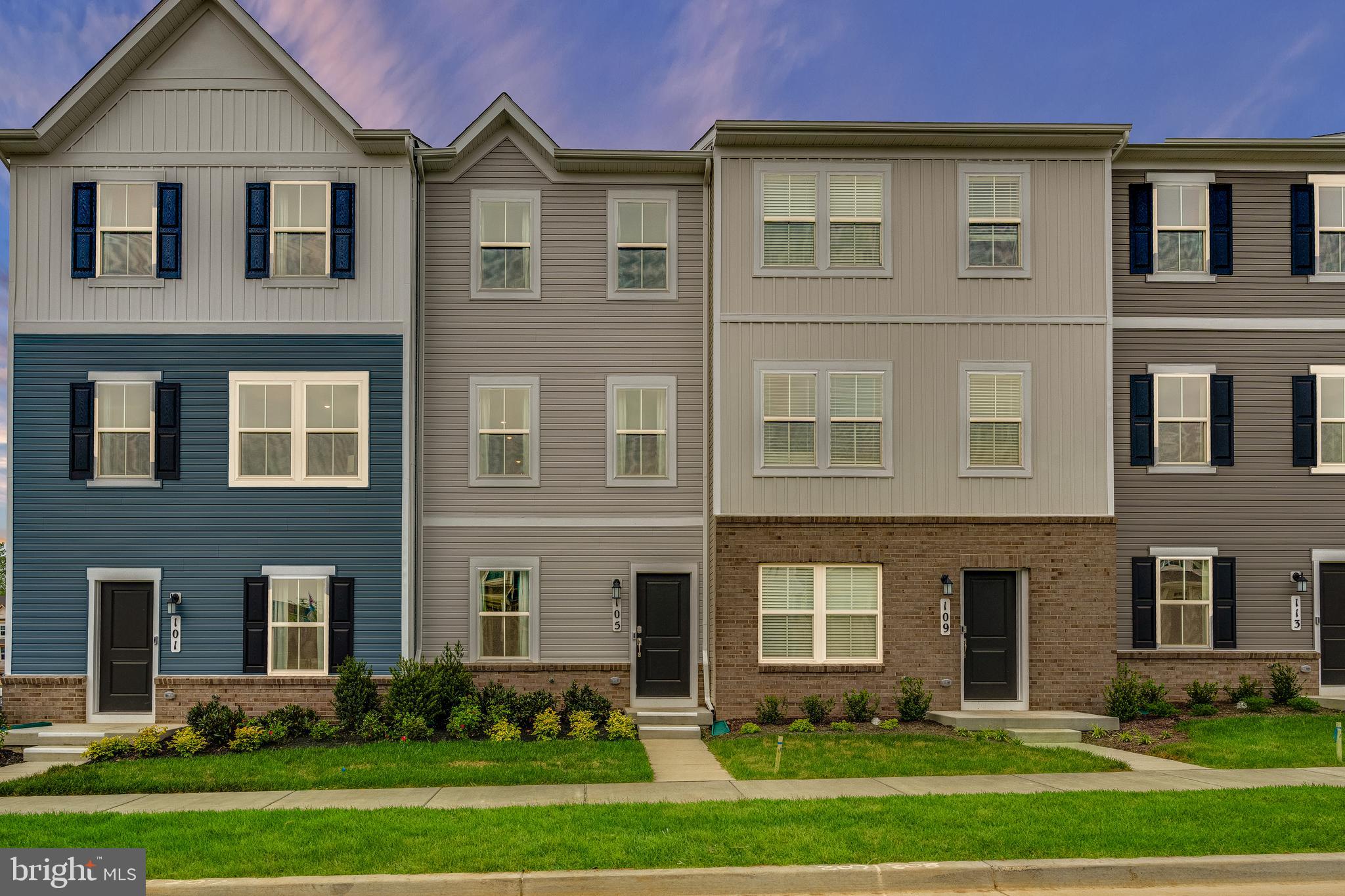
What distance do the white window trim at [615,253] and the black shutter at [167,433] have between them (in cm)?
719

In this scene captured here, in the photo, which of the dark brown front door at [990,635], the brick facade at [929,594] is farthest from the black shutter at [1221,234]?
the dark brown front door at [990,635]

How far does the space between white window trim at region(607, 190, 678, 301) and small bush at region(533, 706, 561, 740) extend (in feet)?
22.4

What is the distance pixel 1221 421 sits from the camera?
49.8ft

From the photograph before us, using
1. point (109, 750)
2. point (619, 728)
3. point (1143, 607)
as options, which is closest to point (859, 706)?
point (619, 728)

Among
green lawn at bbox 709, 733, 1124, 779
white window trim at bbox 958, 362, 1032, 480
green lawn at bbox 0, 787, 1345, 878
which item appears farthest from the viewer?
white window trim at bbox 958, 362, 1032, 480

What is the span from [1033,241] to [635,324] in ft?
21.8

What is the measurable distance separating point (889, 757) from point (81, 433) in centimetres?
1314

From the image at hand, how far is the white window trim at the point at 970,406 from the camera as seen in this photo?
14312mm

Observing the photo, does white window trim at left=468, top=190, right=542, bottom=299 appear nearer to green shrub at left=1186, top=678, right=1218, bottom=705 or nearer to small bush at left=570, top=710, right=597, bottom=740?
small bush at left=570, top=710, right=597, bottom=740

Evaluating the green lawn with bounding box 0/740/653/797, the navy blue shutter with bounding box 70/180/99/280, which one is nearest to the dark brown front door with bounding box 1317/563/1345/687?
the green lawn with bounding box 0/740/653/797

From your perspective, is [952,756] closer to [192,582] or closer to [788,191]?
[788,191]

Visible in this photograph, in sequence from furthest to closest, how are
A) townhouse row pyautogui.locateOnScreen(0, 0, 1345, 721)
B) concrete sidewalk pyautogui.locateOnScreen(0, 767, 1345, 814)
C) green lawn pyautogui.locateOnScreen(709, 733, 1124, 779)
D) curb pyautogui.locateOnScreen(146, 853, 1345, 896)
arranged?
1. townhouse row pyautogui.locateOnScreen(0, 0, 1345, 721)
2. green lawn pyautogui.locateOnScreen(709, 733, 1124, 779)
3. concrete sidewalk pyautogui.locateOnScreen(0, 767, 1345, 814)
4. curb pyautogui.locateOnScreen(146, 853, 1345, 896)

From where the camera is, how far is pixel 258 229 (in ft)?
46.8

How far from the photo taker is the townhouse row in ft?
46.3
